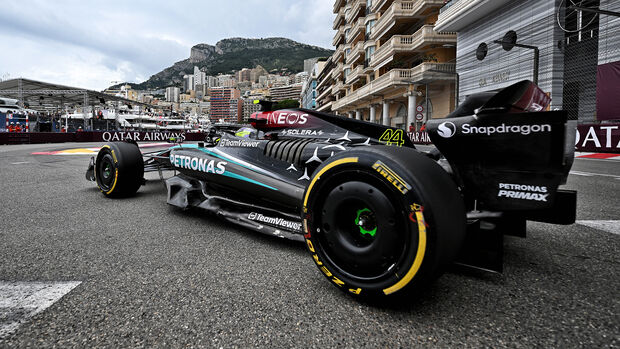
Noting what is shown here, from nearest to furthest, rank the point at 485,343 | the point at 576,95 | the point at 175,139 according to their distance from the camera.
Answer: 1. the point at 485,343
2. the point at 175,139
3. the point at 576,95

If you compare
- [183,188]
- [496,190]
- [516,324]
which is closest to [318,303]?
[516,324]

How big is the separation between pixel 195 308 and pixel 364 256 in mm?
750

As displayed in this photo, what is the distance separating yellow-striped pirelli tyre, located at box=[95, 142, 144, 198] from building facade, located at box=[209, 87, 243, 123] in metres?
154

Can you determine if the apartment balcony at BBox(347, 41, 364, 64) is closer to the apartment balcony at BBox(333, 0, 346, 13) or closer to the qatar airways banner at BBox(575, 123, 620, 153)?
the apartment balcony at BBox(333, 0, 346, 13)

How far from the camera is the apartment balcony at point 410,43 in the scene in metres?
22.2

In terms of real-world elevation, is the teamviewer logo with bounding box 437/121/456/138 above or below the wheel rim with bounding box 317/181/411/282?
above

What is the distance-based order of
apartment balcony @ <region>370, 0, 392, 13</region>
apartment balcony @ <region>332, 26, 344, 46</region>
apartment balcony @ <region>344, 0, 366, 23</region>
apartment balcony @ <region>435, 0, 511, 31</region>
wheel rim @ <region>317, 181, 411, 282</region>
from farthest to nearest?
1. apartment balcony @ <region>332, 26, 344, 46</region>
2. apartment balcony @ <region>344, 0, 366, 23</region>
3. apartment balcony @ <region>370, 0, 392, 13</region>
4. apartment balcony @ <region>435, 0, 511, 31</region>
5. wheel rim @ <region>317, 181, 411, 282</region>

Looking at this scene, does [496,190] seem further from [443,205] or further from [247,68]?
[247,68]

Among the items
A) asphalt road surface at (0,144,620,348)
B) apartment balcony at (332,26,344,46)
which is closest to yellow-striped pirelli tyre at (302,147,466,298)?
asphalt road surface at (0,144,620,348)

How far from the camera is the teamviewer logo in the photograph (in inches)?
61.1

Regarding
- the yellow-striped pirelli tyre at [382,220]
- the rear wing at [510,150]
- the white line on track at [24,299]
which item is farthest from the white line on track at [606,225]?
the white line on track at [24,299]

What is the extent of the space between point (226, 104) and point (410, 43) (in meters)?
152

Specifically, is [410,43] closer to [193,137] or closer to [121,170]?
[193,137]

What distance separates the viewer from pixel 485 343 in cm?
114
